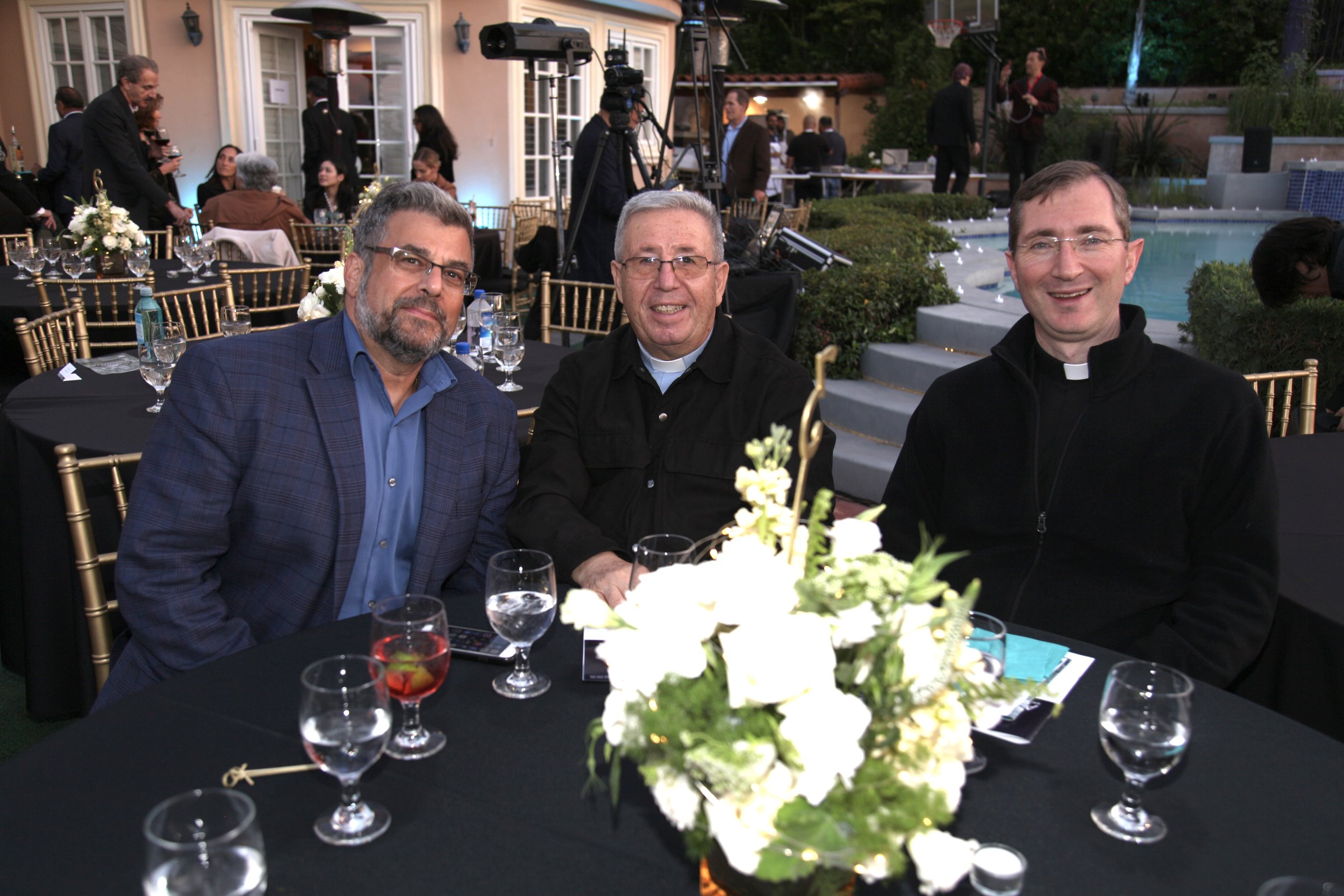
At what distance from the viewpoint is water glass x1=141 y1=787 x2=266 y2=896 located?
0.83 m

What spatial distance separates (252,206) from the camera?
5.75 metres

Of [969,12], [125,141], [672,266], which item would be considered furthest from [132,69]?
[969,12]

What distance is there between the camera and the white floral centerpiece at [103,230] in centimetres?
475

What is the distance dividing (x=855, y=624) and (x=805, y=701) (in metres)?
0.08

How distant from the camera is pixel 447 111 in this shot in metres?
10.9

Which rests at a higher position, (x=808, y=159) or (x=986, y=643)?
(x=808, y=159)

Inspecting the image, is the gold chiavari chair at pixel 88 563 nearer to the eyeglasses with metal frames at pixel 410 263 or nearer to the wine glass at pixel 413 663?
the eyeglasses with metal frames at pixel 410 263

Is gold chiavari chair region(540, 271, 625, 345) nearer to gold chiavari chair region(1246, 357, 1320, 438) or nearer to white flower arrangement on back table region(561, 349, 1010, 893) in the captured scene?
gold chiavari chair region(1246, 357, 1320, 438)

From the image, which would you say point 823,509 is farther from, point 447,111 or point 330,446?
point 447,111

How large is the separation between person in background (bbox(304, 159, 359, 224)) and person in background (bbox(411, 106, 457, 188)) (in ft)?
2.27

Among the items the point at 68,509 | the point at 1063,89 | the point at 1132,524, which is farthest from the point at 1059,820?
the point at 1063,89

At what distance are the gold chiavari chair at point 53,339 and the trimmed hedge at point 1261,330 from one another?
457cm

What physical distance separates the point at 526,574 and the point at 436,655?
0.21 m

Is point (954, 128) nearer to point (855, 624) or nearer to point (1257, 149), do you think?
point (1257, 149)
